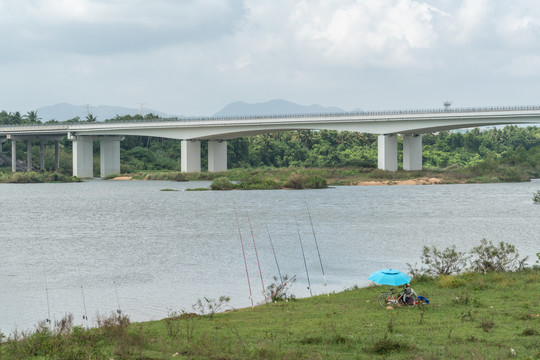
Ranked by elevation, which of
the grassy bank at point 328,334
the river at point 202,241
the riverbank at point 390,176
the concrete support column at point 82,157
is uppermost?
the concrete support column at point 82,157

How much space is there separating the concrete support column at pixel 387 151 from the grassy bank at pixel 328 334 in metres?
60.1

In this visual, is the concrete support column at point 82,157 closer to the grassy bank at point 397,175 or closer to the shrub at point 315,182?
the grassy bank at point 397,175

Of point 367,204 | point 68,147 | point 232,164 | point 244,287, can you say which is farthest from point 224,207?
point 68,147

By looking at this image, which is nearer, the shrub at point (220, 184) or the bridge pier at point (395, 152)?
the shrub at point (220, 184)

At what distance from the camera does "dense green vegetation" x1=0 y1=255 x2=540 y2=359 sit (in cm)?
1077

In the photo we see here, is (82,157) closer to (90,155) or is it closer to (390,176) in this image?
(90,155)

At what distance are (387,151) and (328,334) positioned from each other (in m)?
65.5

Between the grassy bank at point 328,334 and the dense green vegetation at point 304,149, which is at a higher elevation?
the dense green vegetation at point 304,149

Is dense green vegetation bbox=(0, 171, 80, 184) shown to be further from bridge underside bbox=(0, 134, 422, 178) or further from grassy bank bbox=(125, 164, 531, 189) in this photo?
grassy bank bbox=(125, 164, 531, 189)

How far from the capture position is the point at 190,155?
86688 millimetres

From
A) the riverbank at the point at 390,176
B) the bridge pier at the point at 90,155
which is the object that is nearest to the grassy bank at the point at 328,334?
the riverbank at the point at 390,176

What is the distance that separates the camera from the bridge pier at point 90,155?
92.0 metres

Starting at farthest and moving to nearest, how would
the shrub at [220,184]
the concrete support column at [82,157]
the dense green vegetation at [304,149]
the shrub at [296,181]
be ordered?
the dense green vegetation at [304,149]
the concrete support column at [82,157]
the shrub at [296,181]
the shrub at [220,184]

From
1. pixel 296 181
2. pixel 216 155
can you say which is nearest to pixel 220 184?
pixel 296 181
